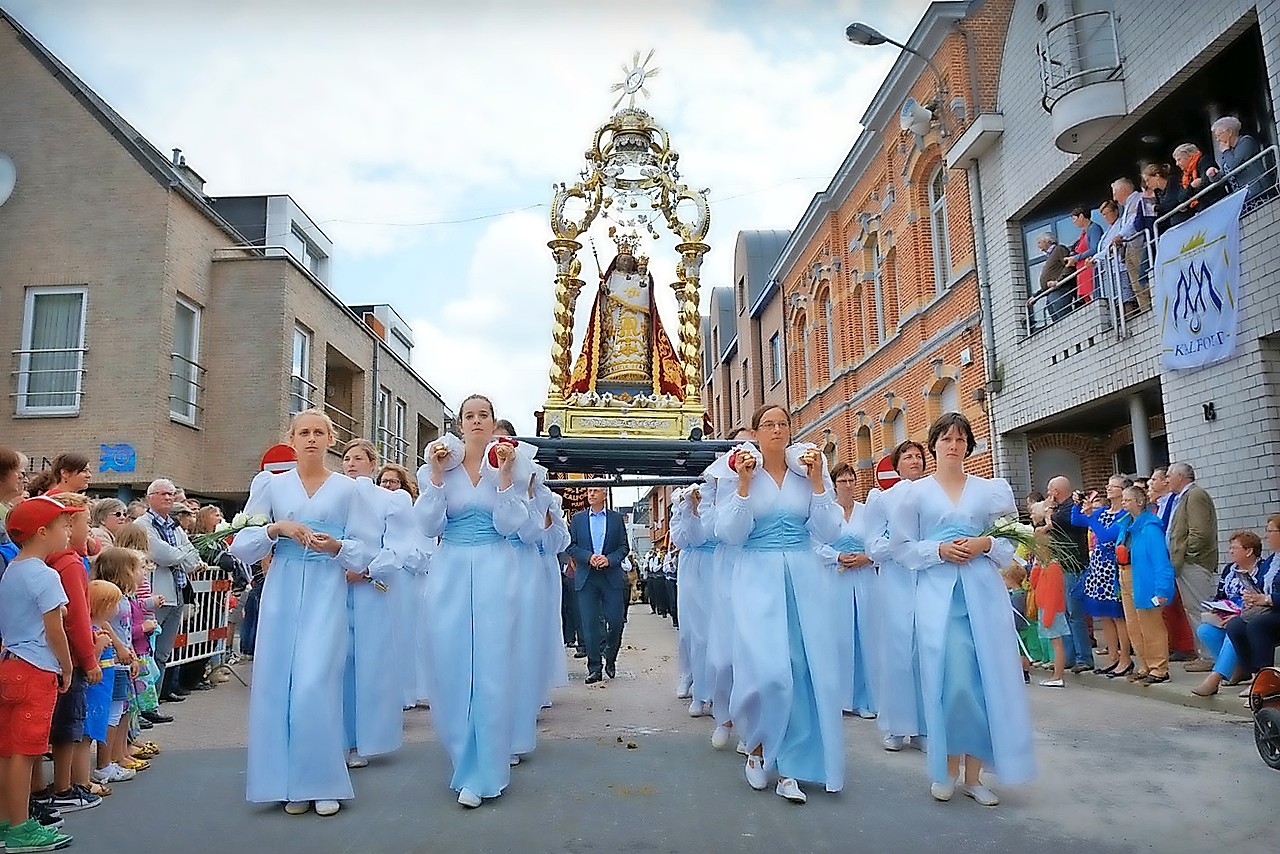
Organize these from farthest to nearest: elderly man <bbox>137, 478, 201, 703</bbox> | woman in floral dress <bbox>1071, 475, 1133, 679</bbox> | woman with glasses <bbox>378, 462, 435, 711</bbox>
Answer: woman in floral dress <bbox>1071, 475, 1133, 679</bbox> → elderly man <bbox>137, 478, 201, 703</bbox> → woman with glasses <bbox>378, 462, 435, 711</bbox>

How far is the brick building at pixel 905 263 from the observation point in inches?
597

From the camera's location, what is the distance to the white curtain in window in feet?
53.4

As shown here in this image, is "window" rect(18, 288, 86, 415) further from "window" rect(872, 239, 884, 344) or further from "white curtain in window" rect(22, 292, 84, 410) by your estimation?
"window" rect(872, 239, 884, 344)

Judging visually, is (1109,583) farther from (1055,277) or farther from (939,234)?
(939,234)

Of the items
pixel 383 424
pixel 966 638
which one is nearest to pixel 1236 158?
pixel 966 638

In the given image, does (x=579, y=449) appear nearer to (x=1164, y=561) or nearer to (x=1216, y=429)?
(x=1164, y=561)

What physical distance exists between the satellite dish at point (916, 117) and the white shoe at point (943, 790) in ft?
44.3

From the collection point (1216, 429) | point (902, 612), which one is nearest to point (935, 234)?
point (1216, 429)

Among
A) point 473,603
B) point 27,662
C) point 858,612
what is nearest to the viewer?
point 27,662

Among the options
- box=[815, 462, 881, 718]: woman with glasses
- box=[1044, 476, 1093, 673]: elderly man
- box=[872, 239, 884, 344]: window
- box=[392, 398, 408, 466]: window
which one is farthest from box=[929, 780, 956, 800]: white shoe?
box=[392, 398, 408, 466]: window

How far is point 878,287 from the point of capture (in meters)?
20.4

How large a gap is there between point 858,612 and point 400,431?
25.3 m

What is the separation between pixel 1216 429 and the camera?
31.8ft

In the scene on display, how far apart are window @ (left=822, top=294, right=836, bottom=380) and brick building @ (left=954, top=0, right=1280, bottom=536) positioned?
29.5ft
